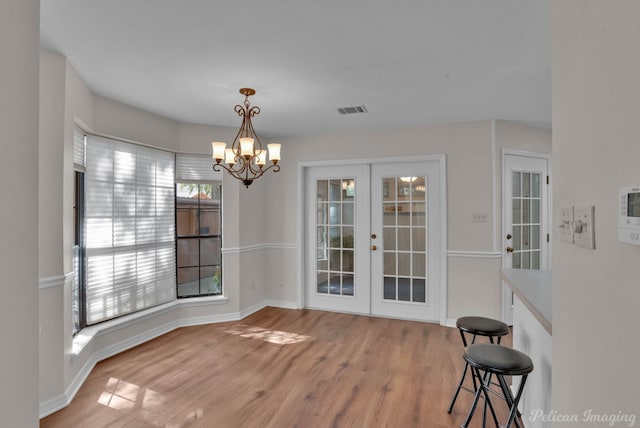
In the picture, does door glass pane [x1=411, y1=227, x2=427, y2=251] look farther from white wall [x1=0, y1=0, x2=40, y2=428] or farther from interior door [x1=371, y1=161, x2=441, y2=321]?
white wall [x1=0, y1=0, x2=40, y2=428]

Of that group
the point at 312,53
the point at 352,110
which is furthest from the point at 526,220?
the point at 312,53

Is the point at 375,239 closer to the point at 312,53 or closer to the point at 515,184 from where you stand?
the point at 515,184

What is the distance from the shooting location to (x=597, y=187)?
816 millimetres

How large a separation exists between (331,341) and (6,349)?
3.23m

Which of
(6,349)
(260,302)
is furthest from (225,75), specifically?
(260,302)

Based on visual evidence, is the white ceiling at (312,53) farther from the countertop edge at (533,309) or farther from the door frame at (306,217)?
the countertop edge at (533,309)

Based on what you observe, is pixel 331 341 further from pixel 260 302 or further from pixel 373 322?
pixel 260 302

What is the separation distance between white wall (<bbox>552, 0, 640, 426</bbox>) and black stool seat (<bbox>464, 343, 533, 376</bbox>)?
0.42 m

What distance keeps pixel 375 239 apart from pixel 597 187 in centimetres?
379

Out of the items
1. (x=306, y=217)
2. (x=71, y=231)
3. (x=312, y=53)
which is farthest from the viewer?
(x=306, y=217)

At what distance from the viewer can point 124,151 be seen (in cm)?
349

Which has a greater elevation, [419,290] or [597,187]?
[597,187]

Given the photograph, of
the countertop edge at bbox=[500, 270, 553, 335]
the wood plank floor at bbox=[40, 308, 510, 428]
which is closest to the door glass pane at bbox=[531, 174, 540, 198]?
the wood plank floor at bbox=[40, 308, 510, 428]

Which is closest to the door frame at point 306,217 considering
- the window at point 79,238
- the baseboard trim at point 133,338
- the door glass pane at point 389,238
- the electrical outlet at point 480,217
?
the electrical outlet at point 480,217
